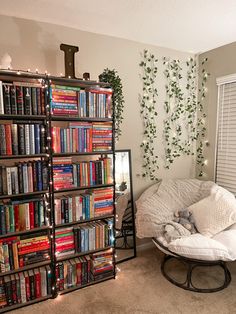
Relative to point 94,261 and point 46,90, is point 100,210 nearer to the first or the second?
point 94,261

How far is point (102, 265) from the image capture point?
2.44 meters

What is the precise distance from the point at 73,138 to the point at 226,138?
6.58 feet

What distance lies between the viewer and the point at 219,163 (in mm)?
3160

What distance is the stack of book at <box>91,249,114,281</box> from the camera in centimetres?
239

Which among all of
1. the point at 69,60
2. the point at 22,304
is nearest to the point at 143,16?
the point at 69,60

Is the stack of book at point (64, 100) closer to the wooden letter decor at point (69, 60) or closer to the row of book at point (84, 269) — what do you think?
the wooden letter decor at point (69, 60)

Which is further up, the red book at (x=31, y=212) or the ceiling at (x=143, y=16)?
the ceiling at (x=143, y=16)

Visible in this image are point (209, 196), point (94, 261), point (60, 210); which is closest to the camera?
point (60, 210)

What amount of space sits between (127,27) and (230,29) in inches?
42.8

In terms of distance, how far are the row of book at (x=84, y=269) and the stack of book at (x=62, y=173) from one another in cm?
75

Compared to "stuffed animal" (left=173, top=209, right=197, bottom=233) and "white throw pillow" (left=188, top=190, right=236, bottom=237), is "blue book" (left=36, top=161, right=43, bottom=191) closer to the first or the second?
"stuffed animal" (left=173, top=209, right=197, bottom=233)

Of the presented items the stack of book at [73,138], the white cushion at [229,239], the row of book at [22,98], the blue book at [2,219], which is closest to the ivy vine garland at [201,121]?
the white cushion at [229,239]

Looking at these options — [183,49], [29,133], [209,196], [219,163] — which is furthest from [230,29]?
[29,133]

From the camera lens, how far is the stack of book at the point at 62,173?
2.14 m
